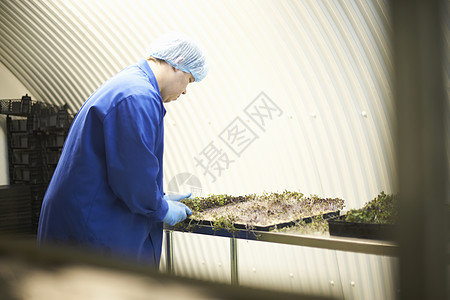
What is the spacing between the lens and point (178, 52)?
3078 millimetres

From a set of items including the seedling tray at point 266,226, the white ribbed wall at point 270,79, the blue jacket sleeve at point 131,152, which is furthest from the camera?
the white ribbed wall at point 270,79

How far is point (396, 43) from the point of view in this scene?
498mm

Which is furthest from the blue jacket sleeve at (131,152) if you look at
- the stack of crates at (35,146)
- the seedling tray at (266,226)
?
the stack of crates at (35,146)

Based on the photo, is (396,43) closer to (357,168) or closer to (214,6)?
(357,168)

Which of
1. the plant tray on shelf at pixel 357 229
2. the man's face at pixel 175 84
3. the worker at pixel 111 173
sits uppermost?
the man's face at pixel 175 84

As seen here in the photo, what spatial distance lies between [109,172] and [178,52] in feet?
3.38

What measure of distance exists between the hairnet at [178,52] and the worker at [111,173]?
0.41 metres

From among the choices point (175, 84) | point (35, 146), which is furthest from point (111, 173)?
point (35, 146)

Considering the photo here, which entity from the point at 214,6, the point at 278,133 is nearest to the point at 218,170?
the point at 278,133

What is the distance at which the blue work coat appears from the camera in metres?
2.44

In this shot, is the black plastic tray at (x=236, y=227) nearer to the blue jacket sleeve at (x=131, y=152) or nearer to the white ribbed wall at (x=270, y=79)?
the white ribbed wall at (x=270, y=79)

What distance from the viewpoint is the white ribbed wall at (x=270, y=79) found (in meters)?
4.60

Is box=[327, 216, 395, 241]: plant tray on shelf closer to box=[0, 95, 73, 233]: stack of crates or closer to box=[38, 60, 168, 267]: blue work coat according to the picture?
box=[38, 60, 168, 267]: blue work coat

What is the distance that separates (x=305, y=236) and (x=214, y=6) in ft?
11.2
